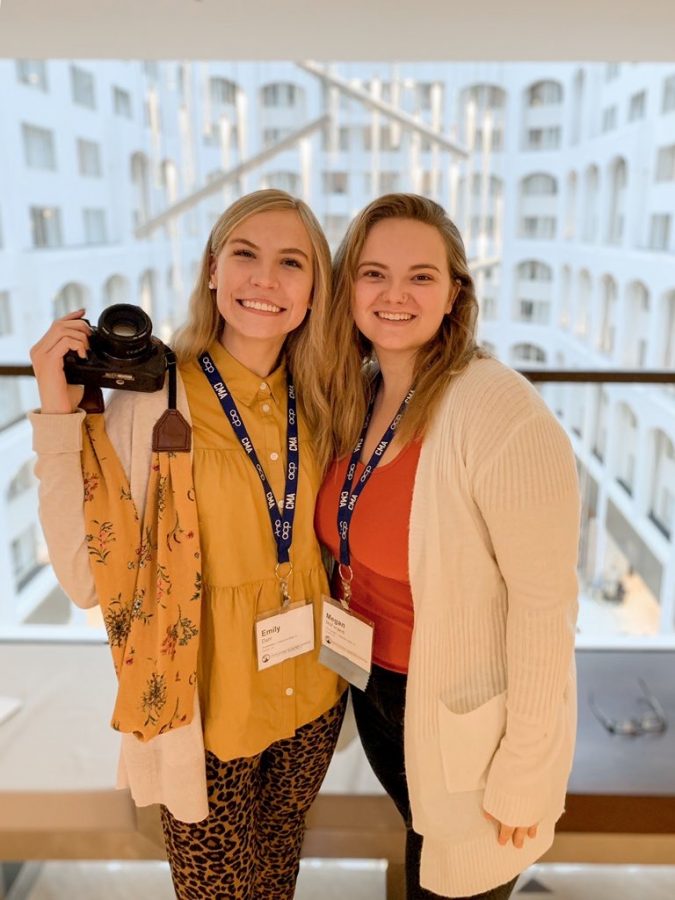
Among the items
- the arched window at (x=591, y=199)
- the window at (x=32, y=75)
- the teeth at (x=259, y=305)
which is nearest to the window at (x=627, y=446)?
the arched window at (x=591, y=199)

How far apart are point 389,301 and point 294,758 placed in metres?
0.83

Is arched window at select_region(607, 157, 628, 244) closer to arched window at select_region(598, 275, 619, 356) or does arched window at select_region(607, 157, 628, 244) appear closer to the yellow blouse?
arched window at select_region(598, 275, 619, 356)

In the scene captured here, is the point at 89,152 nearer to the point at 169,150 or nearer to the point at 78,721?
the point at 169,150

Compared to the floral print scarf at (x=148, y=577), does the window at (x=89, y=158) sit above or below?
above

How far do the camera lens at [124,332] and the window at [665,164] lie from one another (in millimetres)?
21918

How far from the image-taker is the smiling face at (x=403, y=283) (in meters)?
1.13

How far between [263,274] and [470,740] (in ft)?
2.66

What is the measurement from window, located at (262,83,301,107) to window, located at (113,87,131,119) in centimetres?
402

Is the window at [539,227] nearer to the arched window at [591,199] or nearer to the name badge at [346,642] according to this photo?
the arched window at [591,199]

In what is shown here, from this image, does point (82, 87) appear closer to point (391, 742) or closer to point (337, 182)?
point (337, 182)

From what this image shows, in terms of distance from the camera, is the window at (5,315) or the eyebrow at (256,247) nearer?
the eyebrow at (256,247)

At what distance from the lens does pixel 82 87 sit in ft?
61.1

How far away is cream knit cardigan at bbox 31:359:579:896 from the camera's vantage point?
38.6 inches

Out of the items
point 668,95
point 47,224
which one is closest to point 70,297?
point 47,224
